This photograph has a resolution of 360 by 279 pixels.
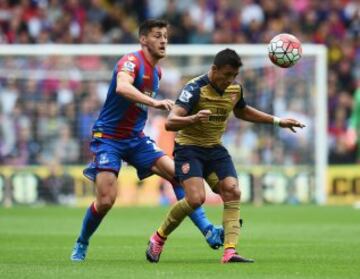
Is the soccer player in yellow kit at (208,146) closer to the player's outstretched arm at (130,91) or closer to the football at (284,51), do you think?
the player's outstretched arm at (130,91)

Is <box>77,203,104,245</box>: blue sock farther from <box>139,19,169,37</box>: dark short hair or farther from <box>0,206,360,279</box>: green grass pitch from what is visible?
<box>139,19,169,37</box>: dark short hair

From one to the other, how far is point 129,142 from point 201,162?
1.06 meters

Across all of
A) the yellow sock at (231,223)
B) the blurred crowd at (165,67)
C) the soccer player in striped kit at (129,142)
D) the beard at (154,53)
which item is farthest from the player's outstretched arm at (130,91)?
the blurred crowd at (165,67)

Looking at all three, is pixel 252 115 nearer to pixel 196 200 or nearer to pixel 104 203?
pixel 196 200

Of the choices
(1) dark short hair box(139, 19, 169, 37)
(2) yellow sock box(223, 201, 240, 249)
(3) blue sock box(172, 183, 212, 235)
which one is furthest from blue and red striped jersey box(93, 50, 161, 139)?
(2) yellow sock box(223, 201, 240, 249)

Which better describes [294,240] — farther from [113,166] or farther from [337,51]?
[337,51]

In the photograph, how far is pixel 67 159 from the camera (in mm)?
Answer: 25422

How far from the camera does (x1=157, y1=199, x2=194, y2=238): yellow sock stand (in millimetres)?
11867

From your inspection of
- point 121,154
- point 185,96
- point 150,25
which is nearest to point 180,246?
point 121,154

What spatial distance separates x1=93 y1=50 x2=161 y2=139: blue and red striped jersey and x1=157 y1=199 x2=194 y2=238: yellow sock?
116 centimetres

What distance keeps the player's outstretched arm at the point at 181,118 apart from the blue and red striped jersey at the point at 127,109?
3.61ft

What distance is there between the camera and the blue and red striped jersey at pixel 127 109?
1256 centimetres

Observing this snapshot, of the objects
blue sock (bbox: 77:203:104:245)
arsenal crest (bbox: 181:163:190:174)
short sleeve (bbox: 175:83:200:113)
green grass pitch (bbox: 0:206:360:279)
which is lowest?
green grass pitch (bbox: 0:206:360:279)

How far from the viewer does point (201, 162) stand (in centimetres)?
1197
